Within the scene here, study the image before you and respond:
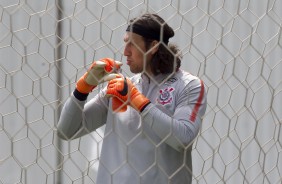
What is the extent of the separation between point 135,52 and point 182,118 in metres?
0.18

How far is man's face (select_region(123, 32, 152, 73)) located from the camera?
1729mm

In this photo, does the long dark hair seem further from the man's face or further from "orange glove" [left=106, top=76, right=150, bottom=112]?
"orange glove" [left=106, top=76, right=150, bottom=112]

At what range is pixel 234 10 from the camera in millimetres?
2211

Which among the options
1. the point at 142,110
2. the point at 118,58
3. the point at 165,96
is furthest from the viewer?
the point at 118,58

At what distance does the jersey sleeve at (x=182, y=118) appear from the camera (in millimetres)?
1645

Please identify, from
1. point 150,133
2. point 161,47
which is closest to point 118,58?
point 161,47

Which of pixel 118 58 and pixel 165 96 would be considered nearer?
pixel 165 96

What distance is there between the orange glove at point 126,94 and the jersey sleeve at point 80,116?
0.14m

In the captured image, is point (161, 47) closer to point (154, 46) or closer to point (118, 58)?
point (154, 46)

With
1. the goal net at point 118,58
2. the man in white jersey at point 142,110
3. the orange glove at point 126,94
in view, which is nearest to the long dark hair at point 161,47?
the man in white jersey at point 142,110

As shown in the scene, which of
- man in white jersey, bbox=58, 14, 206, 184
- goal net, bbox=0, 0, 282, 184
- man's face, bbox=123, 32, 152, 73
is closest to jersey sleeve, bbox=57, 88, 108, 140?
man in white jersey, bbox=58, 14, 206, 184

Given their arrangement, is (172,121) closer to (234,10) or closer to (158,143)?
(158,143)

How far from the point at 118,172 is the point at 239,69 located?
697 millimetres

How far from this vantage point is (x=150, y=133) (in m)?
1.72
